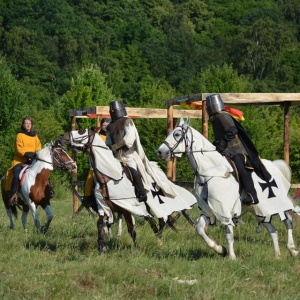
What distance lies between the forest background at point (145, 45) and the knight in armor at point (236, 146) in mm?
36300

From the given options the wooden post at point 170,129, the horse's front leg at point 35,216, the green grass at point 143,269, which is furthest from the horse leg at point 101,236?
the wooden post at point 170,129

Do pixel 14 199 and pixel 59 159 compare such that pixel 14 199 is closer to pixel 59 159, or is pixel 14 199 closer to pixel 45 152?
pixel 45 152

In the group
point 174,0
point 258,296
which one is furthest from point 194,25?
point 258,296

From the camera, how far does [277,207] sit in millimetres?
13703

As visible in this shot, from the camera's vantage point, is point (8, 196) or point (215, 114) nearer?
point (215, 114)

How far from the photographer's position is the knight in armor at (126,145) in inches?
563

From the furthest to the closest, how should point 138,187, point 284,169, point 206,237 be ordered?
point 284,169 < point 138,187 < point 206,237

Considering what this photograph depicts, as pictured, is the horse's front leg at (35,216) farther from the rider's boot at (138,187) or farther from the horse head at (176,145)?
the horse head at (176,145)

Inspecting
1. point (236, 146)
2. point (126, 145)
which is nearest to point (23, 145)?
point (126, 145)

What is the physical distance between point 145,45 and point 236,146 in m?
87.8

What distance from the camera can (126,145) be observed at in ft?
47.1

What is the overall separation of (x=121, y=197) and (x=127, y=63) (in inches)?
3161

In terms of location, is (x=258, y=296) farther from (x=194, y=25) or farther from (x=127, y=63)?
(x=194, y=25)

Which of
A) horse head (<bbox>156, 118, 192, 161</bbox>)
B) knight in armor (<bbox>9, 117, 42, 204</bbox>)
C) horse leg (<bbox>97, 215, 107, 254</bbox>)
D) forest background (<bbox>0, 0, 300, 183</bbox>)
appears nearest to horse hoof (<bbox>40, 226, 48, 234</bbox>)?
knight in armor (<bbox>9, 117, 42, 204</bbox>)
